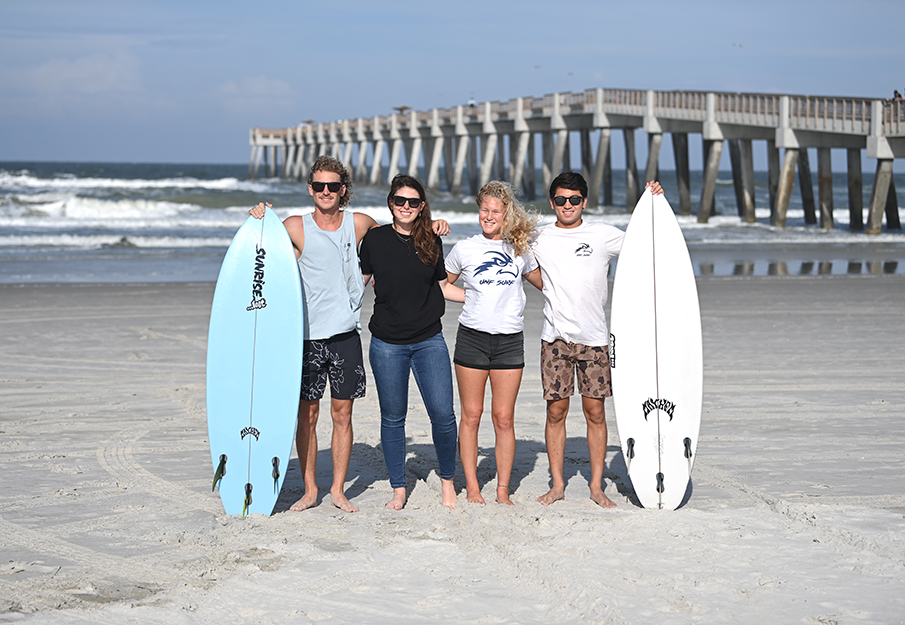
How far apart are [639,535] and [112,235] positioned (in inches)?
742

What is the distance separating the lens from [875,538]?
3680 millimetres

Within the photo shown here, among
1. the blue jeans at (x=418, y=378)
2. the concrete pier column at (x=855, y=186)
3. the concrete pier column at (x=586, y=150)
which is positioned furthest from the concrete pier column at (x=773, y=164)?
the blue jeans at (x=418, y=378)

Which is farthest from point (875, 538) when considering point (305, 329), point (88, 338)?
point (88, 338)

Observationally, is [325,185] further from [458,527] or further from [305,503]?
[458,527]

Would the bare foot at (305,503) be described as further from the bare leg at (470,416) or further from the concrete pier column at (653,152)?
the concrete pier column at (653,152)

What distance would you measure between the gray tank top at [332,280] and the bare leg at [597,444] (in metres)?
1.12

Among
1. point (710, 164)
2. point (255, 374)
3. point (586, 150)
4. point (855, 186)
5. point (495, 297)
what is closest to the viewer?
point (495, 297)

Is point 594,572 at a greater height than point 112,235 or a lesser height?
lesser

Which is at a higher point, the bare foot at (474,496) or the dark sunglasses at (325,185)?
the dark sunglasses at (325,185)

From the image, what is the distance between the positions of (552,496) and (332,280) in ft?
4.53

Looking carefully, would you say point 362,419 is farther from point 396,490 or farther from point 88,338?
point 88,338

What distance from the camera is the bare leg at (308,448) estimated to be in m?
4.14

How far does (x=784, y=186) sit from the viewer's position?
22016 millimetres

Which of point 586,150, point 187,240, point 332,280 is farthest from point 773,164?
point 332,280
